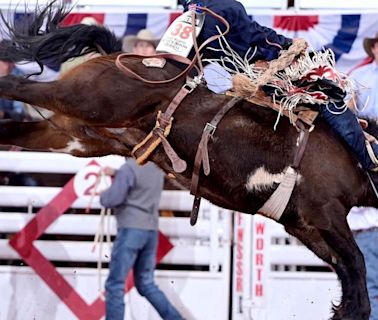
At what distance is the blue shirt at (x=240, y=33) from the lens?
5113mm

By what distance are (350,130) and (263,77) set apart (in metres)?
0.58

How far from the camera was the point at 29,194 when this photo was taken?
7184mm

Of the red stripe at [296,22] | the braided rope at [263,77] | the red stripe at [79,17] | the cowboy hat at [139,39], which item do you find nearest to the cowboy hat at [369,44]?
the red stripe at [296,22]

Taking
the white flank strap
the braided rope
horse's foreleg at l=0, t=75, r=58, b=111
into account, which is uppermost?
the braided rope

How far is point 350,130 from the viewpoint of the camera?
5.15 m

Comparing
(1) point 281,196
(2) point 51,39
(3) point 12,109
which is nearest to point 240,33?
(1) point 281,196

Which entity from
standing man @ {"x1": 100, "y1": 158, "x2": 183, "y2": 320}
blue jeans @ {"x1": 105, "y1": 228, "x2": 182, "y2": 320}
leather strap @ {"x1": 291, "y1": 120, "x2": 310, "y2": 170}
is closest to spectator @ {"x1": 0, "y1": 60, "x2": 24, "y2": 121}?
standing man @ {"x1": 100, "y1": 158, "x2": 183, "y2": 320}

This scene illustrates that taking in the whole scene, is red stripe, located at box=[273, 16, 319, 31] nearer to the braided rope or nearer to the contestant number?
the contestant number

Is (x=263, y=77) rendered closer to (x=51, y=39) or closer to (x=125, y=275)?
(x=51, y=39)

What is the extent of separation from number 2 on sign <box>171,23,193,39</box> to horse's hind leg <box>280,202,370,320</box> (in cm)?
122

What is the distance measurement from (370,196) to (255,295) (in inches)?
75.9

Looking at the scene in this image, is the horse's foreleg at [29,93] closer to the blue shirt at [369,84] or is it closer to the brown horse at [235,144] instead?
the brown horse at [235,144]

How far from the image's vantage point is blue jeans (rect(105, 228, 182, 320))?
6.62m

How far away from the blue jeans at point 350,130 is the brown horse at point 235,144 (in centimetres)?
7
